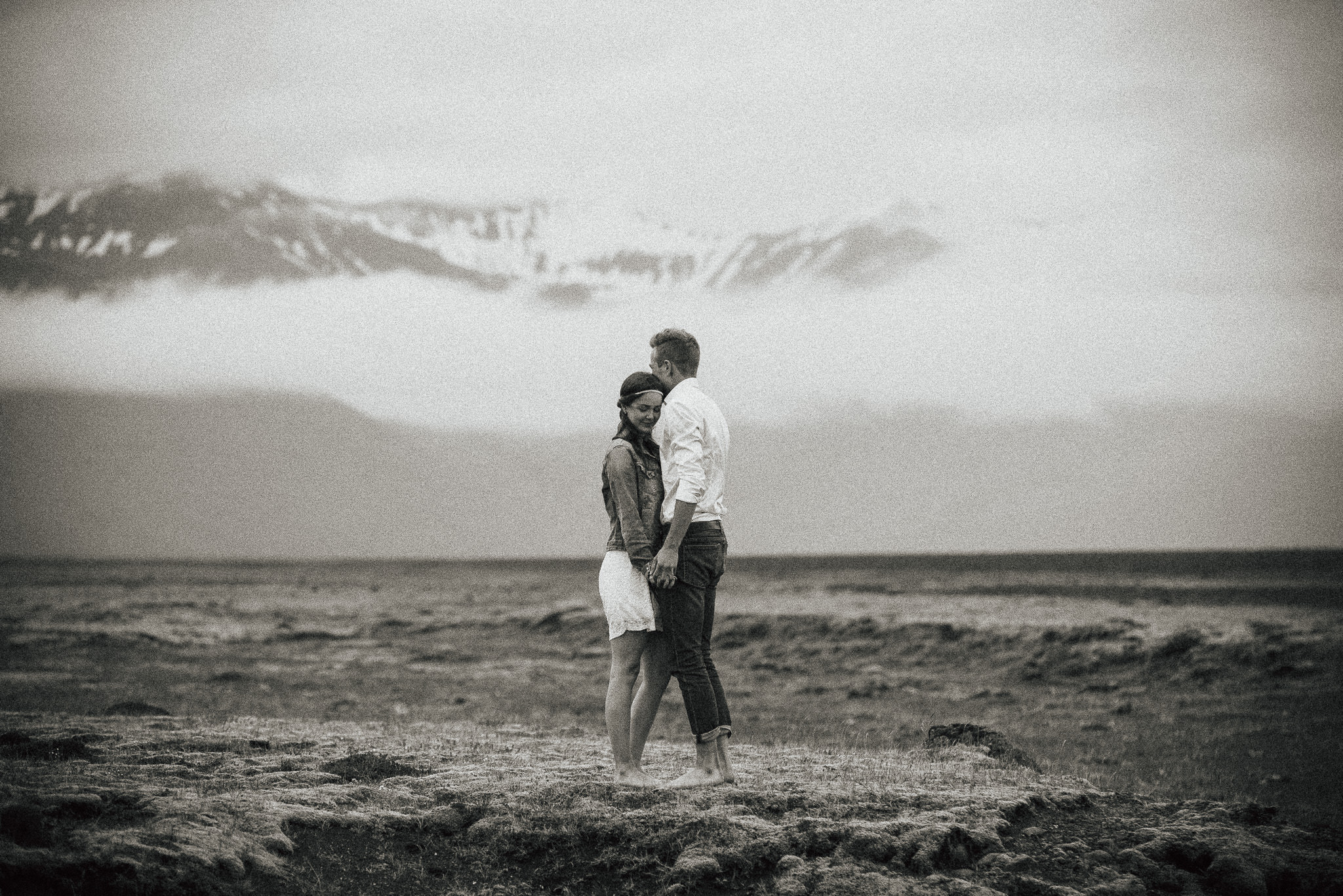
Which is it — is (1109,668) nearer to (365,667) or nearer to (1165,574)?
(365,667)

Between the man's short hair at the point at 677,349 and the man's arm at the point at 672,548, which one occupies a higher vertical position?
the man's short hair at the point at 677,349

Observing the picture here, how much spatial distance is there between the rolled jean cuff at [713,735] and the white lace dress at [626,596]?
0.86 meters

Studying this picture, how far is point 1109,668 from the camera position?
23.3 metres

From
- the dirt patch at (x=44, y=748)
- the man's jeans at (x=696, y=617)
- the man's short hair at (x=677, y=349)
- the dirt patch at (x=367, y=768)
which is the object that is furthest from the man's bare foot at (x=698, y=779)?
the dirt patch at (x=44, y=748)

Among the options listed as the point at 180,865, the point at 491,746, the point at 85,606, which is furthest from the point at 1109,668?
the point at 85,606

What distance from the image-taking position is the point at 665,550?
22.1 feet

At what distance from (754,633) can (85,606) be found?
103 ft

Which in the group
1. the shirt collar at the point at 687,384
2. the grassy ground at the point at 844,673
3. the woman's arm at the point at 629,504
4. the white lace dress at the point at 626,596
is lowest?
the grassy ground at the point at 844,673

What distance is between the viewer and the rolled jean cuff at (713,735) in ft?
23.7

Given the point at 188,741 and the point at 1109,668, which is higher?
the point at 188,741

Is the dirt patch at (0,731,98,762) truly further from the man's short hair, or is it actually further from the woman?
the man's short hair

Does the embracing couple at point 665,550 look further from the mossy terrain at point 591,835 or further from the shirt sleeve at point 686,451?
the mossy terrain at point 591,835

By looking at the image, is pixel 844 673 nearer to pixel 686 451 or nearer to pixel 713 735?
pixel 713 735

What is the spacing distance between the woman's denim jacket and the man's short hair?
558mm
